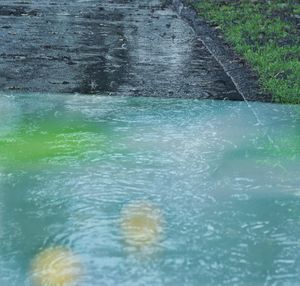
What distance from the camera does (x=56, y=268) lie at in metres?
Result: 3.52

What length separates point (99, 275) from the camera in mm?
3465

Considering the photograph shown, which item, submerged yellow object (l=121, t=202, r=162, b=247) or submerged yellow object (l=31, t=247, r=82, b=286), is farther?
submerged yellow object (l=121, t=202, r=162, b=247)

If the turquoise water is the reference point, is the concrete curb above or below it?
below

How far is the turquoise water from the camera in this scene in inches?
142

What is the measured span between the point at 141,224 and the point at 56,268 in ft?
2.22

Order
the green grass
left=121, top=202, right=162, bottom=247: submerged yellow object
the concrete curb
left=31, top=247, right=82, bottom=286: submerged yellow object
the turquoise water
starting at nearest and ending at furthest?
left=31, top=247, right=82, bottom=286: submerged yellow object, the turquoise water, left=121, top=202, right=162, bottom=247: submerged yellow object, the concrete curb, the green grass

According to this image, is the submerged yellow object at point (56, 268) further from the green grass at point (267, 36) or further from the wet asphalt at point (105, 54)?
the green grass at point (267, 36)

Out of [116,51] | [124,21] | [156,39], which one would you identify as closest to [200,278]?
[116,51]

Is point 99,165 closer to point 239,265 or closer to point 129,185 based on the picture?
point 129,185

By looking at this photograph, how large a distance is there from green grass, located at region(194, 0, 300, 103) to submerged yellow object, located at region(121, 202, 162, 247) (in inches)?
118

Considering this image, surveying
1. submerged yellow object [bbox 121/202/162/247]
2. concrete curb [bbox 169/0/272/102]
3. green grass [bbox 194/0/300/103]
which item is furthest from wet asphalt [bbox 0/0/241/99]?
submerged yellow object [bbox 121/202/162/247]

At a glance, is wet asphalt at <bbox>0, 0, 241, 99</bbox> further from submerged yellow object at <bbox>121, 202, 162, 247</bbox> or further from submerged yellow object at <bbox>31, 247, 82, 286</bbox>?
submerged yellow object at <bbox>31, 247, 82, 286</bbox>

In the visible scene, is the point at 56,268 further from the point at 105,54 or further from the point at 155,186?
the point at 105,54

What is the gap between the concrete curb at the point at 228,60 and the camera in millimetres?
7164
